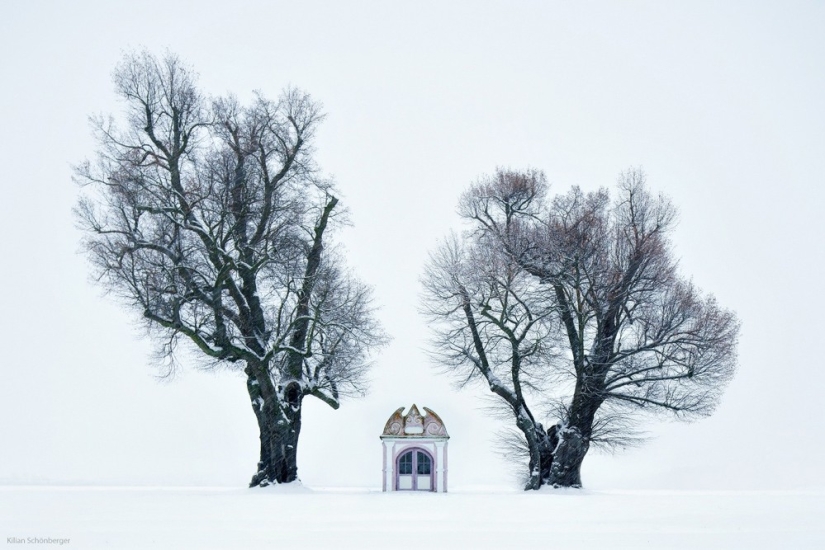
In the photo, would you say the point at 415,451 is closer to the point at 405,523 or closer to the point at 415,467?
the point at 415,467

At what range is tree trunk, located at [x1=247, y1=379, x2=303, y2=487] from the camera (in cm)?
2734

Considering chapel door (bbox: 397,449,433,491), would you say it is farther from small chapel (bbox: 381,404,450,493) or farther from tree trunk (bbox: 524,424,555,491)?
tree trunk (bbox: 524,424,555,491)

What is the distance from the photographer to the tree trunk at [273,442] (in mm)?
27344

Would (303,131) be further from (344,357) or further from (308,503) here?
(308,503)

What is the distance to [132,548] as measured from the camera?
12.0 meters

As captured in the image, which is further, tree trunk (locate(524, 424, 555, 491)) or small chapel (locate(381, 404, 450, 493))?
tree trunk (locate(524, 424, 555, 491))

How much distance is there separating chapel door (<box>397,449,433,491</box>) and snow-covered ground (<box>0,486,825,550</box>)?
20.5ft

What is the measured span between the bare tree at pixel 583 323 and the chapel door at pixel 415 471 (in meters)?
3.53

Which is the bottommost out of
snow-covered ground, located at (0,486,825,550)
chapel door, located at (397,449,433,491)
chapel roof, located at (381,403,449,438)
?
snow-covered ground, located at (0,486,825,550)

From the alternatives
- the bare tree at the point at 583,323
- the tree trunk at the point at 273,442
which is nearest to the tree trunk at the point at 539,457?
the bare tree at the point at 583,323

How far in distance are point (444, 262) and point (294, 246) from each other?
5.66 meters

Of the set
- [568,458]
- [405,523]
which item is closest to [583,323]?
[568,458]

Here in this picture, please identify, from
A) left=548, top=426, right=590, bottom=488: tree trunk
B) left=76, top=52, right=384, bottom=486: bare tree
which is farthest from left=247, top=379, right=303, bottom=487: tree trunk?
left=548, top=426, right=590, bottom=488: tree trunk

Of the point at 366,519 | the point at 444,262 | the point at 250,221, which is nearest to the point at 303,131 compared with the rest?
the point at 250,221
